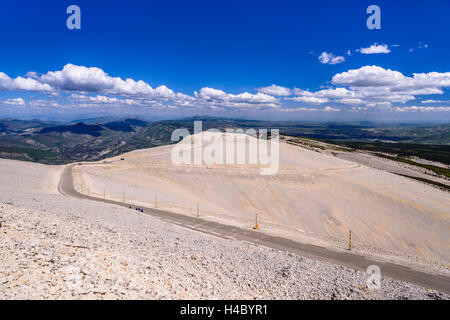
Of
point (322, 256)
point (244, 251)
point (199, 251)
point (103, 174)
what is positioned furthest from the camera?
point (103, 174)

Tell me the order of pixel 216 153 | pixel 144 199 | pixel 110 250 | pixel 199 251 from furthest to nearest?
pixel 216 153 < pixel 144 199 < pixel 199 251 < pixel 110 250

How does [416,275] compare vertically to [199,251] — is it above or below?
below

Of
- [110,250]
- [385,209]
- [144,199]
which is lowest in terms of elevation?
[385,209]

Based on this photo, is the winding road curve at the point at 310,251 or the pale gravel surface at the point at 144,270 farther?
the winding road curve at the point at 310,251

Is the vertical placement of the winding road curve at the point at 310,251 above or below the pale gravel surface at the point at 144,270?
below

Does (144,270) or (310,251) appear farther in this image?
(310,251)

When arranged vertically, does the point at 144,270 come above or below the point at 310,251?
above
